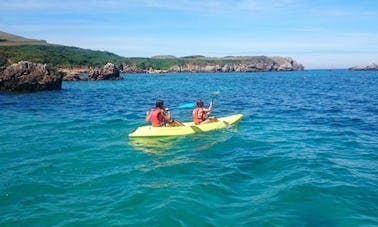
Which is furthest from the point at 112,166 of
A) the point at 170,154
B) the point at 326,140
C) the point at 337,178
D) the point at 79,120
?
the point at 79,120

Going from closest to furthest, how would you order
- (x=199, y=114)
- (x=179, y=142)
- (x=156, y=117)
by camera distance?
(x=179, y=142) → (x=156, y=117) → (x=199, y=114)

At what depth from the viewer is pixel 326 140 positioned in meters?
21.6

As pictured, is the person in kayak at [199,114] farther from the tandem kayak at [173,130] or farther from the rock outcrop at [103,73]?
the rock outcrop at [103,73]

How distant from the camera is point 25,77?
51.5 m

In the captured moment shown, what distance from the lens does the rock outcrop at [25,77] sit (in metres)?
51.0

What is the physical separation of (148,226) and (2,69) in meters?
47.9

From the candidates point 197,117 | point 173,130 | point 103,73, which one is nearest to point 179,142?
point 173,130

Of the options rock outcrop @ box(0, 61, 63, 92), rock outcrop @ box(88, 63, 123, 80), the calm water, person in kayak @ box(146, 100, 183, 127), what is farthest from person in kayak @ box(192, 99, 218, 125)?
rock outcrop @ box(88, 63, 123, 80)

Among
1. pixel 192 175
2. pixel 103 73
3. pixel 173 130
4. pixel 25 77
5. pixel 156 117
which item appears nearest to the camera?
pixel 192 175

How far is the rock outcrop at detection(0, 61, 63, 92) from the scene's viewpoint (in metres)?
51.0

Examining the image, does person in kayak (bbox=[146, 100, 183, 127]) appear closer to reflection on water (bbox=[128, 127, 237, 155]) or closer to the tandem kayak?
the tandem kayak

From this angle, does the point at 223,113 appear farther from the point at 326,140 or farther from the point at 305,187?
the point at 305,187

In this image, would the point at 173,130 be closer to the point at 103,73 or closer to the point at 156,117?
the point at 156,117

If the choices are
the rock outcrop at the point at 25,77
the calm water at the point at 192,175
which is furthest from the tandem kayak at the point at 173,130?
the rock outcrop at the point at 25,77
